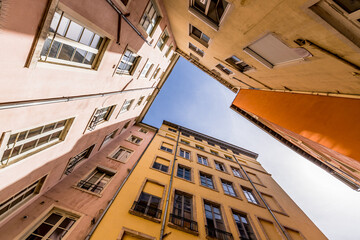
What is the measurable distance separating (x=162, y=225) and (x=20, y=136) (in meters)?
6.95

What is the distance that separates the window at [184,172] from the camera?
1210cm

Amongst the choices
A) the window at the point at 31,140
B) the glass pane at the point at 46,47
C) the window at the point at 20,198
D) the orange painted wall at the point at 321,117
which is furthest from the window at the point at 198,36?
the window at the point at 20,198

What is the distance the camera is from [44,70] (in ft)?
14.0

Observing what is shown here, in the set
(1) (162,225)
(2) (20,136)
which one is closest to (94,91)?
(2) (20,136)

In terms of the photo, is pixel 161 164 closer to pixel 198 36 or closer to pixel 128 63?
pixel 128 63

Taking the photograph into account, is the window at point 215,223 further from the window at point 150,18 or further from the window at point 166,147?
the window at point 150,18

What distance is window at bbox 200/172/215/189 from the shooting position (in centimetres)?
1230

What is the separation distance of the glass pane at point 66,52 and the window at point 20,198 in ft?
19.1

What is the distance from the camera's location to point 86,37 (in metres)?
5.38

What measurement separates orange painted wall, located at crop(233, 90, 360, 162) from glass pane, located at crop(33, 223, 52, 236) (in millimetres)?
11596

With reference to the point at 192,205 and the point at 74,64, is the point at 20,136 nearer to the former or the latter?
the point at 74,64

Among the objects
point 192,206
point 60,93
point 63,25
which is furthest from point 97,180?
point 63,25

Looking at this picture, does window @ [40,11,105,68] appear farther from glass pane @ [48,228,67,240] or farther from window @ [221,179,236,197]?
window @ [221,179,236,197]

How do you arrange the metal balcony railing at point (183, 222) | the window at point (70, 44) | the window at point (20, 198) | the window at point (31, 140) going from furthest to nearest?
the metal balcony railing at point (183, 222)
the window at point (20, 198)
the window at point (31, 140)
the window at point (70, 44)
